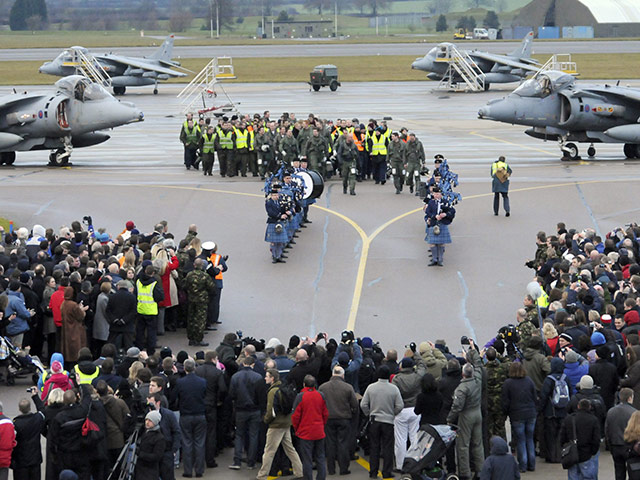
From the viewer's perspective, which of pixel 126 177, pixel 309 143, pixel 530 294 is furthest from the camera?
pixel 126 177

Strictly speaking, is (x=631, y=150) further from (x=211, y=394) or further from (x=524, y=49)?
(x=524, y=49)

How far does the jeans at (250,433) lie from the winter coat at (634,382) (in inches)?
184

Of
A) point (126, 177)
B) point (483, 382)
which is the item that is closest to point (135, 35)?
point (126, 177)

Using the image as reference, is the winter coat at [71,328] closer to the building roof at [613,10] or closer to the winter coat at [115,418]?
the winter coat at [115,418]

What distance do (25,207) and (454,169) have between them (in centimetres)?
1365

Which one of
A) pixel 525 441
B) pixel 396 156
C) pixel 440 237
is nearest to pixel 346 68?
pixel 396 156

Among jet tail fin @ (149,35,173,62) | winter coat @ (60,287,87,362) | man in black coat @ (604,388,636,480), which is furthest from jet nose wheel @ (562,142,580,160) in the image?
jet tail fin @ (149,35,173,62)

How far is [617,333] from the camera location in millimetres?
14086

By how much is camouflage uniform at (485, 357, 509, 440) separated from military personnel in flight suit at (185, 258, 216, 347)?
19.6ft

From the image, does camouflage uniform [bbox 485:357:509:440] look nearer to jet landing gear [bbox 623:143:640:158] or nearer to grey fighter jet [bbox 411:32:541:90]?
jet landing gear [bbox 623:143:640:158]

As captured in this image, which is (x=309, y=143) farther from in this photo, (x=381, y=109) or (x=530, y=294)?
(x=381, y=109)

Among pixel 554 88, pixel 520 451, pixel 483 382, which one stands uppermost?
pixel 554 88

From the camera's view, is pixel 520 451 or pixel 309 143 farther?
pixel 309 143

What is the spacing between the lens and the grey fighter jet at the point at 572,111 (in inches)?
1293
